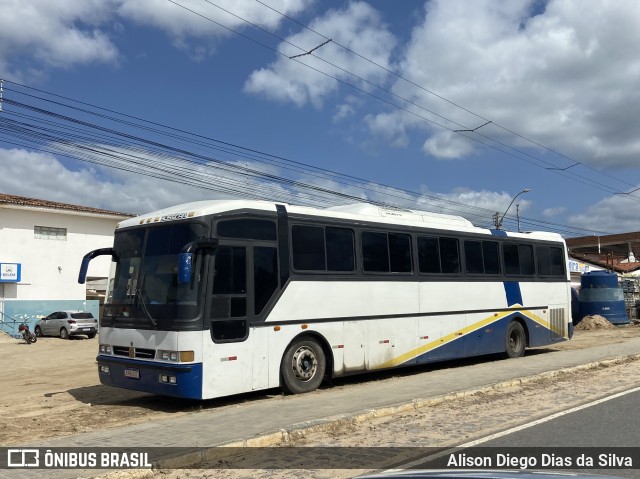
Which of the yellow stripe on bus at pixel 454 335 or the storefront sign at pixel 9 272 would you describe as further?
the storefront sign at pixel 9 272

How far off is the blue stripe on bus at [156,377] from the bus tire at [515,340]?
31.7ft

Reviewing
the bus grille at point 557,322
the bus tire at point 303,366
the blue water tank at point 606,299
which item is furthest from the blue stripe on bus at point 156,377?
the blue water tank at point 606,299

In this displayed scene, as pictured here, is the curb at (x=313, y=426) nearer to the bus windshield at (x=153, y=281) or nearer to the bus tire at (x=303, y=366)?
the bus tire at (x=303, y=366)

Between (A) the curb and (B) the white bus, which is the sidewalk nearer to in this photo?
(A) the curb

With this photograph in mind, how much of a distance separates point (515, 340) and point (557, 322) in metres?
1.99

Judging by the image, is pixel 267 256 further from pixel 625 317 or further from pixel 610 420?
pixel 625 317

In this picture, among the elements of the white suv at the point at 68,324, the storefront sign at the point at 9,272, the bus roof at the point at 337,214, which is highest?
the storefront sign at the point at 9,272

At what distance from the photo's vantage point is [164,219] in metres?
10.2

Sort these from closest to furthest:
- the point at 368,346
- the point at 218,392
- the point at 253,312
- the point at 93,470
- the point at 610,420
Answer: the point at 93,470 < the point at 610,420 < the point at 218,392 < the point at 253,312 < the point at 368,346

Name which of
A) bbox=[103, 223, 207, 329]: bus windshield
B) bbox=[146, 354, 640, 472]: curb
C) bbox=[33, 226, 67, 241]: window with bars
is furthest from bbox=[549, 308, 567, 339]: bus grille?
bbox=[33, 226, 67, 241]: window with bars

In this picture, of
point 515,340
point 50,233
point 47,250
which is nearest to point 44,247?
point 47,250

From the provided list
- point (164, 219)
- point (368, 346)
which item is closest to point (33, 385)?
point (164, 219)

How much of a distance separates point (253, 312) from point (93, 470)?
14.5 feet

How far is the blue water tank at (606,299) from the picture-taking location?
33344mm
